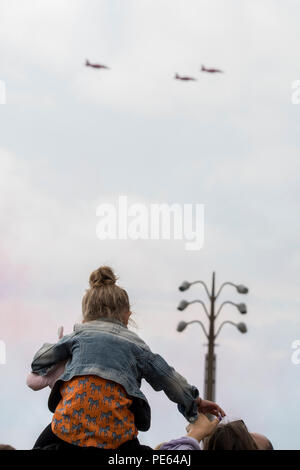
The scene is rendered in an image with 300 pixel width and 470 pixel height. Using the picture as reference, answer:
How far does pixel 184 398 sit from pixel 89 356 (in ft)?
2.03

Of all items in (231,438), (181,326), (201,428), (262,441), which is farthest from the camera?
(181,326)

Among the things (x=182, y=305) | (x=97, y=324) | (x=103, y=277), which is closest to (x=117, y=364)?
(x=97, y=324)

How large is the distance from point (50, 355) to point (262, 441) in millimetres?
1483

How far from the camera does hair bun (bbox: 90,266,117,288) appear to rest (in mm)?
4754

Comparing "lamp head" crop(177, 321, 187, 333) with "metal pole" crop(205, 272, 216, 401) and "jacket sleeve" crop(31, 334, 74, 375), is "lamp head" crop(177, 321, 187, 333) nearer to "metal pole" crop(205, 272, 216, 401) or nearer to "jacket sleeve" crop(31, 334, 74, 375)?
"metal pole" crop(205, 272, 216, 401)

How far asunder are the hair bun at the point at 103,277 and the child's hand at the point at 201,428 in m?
0.99

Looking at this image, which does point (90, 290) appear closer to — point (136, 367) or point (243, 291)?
point (136, 367)

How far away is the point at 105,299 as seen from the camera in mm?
4730

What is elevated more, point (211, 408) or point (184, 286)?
point (184, 286)

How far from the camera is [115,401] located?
447 cm

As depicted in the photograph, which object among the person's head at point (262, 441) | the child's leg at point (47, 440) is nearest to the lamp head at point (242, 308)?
the person's head at point (262, 441)

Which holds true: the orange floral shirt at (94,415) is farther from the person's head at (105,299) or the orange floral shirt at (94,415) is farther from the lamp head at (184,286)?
the lamp head at (184,286)

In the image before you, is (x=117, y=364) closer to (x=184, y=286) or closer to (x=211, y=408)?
(x=211, y=408)
